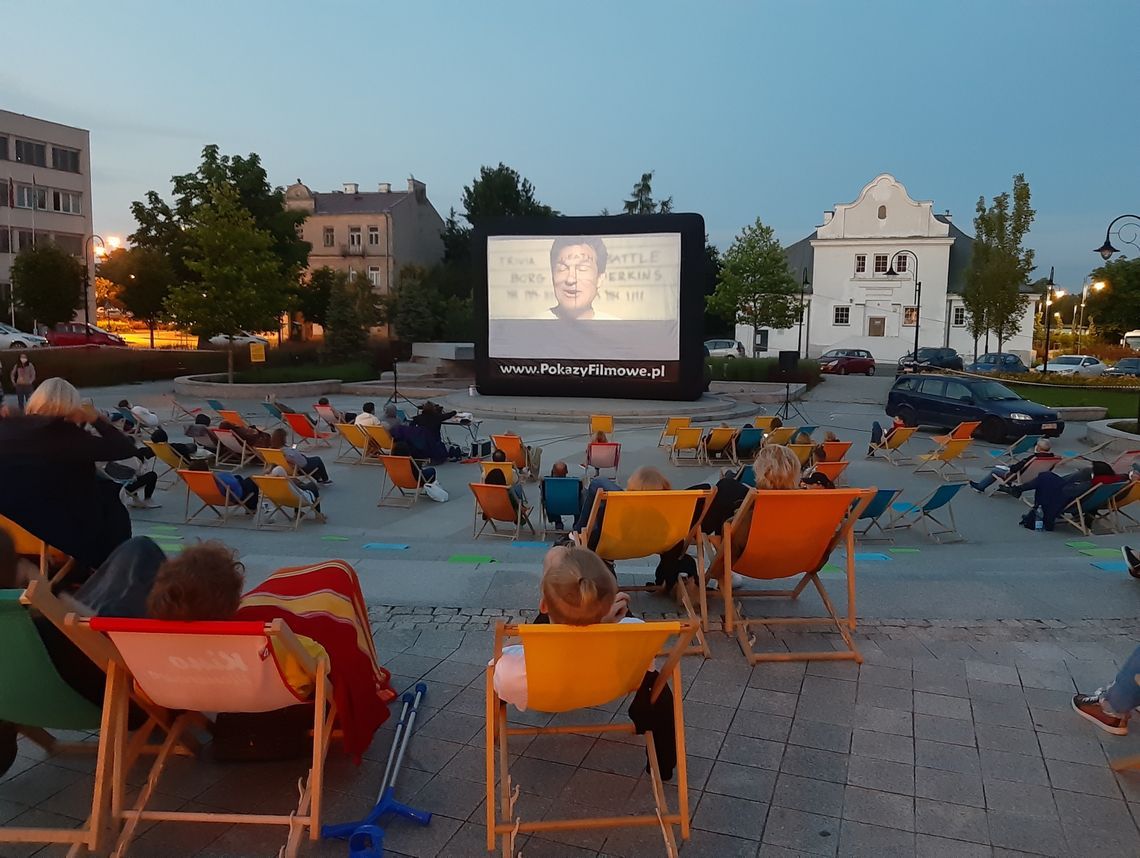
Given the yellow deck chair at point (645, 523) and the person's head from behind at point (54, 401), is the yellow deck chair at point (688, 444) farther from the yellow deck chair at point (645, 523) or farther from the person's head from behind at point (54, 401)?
the person's head from behind at point (54, 401)

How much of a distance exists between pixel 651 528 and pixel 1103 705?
7.03 feet

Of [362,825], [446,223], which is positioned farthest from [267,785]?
[446,223]

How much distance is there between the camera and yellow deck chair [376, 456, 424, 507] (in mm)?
9164

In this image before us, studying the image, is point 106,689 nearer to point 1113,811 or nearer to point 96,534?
point 96,534

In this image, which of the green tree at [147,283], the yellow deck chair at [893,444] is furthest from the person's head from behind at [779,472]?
the green tree at [147,283]

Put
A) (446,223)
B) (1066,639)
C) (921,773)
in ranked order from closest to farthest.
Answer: (921,773), (1066,639), (446,223)

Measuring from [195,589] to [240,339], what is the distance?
36817 mm

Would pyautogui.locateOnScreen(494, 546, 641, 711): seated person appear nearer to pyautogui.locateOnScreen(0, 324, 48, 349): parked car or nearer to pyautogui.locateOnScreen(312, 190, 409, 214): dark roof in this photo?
pyautogui.locateOnScreen(0, 324, 48, 349): parked car

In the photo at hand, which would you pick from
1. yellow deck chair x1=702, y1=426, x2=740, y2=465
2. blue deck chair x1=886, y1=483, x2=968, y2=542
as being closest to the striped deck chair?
yellow deck chair x1=702, y1=426, x2=740, y2=465

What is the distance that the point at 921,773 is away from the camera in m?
3.01

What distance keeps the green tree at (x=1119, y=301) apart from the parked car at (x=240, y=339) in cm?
5162

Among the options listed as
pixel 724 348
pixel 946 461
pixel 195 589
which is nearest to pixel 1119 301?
pixel 724 348

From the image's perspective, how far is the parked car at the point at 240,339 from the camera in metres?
24.8

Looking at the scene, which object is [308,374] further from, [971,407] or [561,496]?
[561,496]
